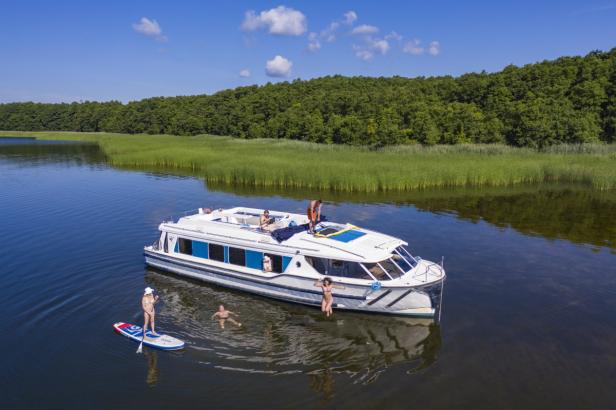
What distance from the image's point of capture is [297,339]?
15.1m

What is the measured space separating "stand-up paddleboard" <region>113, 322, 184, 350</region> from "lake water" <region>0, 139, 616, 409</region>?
0.90 feet

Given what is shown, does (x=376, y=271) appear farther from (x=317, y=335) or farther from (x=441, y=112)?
(x=441, y=112)

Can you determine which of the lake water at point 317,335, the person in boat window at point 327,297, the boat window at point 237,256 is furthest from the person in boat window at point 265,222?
the person in boat window at point 327,297

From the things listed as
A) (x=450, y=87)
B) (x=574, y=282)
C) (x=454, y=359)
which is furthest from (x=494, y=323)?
(x=450, y=87)

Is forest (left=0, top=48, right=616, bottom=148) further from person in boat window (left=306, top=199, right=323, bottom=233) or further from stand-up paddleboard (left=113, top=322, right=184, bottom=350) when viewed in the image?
stand-up paddleboard (left=113, top=322, right=184, bottom=350)

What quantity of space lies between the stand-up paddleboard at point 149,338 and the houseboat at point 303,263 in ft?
14.6

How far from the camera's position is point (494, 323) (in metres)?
15.9

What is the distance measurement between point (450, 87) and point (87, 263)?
8988cm

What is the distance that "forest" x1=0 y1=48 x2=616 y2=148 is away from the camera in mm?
67375

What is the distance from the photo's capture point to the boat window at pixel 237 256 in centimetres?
1858

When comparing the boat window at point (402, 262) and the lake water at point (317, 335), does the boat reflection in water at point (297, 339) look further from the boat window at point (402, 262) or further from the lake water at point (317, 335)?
the boat window at point (402, 262)

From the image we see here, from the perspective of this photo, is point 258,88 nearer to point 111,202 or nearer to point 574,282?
point 111,202

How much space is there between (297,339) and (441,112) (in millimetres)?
64956

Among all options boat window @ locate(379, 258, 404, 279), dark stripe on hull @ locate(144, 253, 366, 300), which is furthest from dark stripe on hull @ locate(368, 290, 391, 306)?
boat window @ locate(379, 258, 404, 279)
